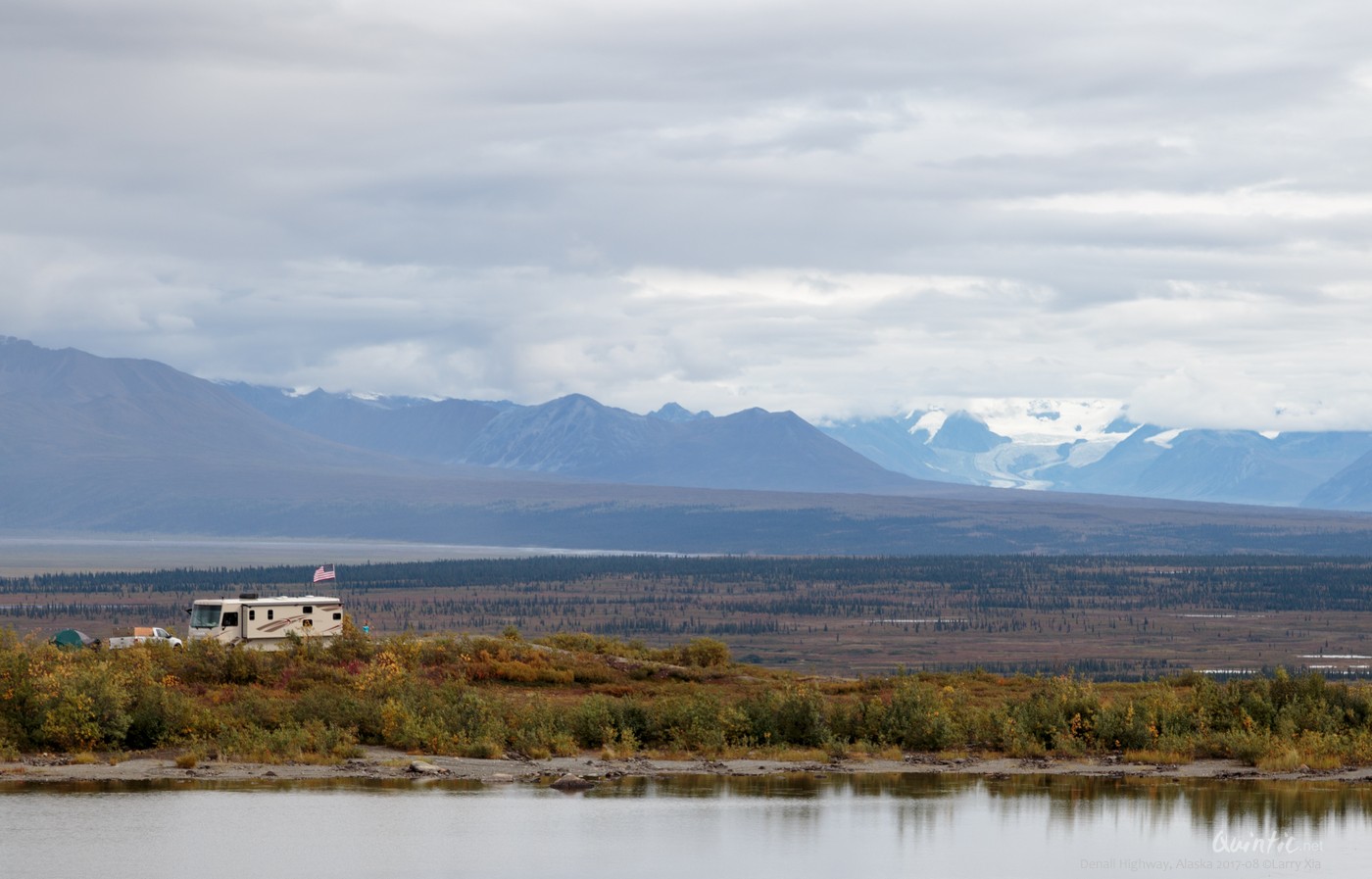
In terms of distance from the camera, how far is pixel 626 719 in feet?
177

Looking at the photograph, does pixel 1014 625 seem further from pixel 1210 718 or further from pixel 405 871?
pixel 405 871

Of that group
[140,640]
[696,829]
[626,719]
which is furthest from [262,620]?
[696,829]

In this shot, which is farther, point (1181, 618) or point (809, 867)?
point (1181, 618)

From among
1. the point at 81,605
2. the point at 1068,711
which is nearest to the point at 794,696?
the point at 1068,711

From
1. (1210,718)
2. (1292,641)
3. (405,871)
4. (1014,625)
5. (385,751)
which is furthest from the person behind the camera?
(1014,625)

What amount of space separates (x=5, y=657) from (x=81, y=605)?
5955 inches

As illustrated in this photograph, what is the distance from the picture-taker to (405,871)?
34781 millimetres

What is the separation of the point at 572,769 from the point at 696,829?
33.8ft

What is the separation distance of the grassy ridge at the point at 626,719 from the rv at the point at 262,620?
29.8 ft

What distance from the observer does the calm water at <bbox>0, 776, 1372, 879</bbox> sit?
3544 cm

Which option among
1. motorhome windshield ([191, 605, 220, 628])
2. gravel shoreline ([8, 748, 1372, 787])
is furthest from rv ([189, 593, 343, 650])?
gravel shoreline ([8, 748, 1372, 787])

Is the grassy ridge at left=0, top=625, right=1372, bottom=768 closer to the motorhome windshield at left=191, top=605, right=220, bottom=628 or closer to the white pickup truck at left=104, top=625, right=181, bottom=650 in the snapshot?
the white pickup truck at left=104, top=625, right=181, bottom=650

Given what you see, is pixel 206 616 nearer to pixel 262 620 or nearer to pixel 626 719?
pixel 262 620

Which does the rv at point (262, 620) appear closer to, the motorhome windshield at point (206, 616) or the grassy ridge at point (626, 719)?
the motorhome windshield at point (206, 616)
